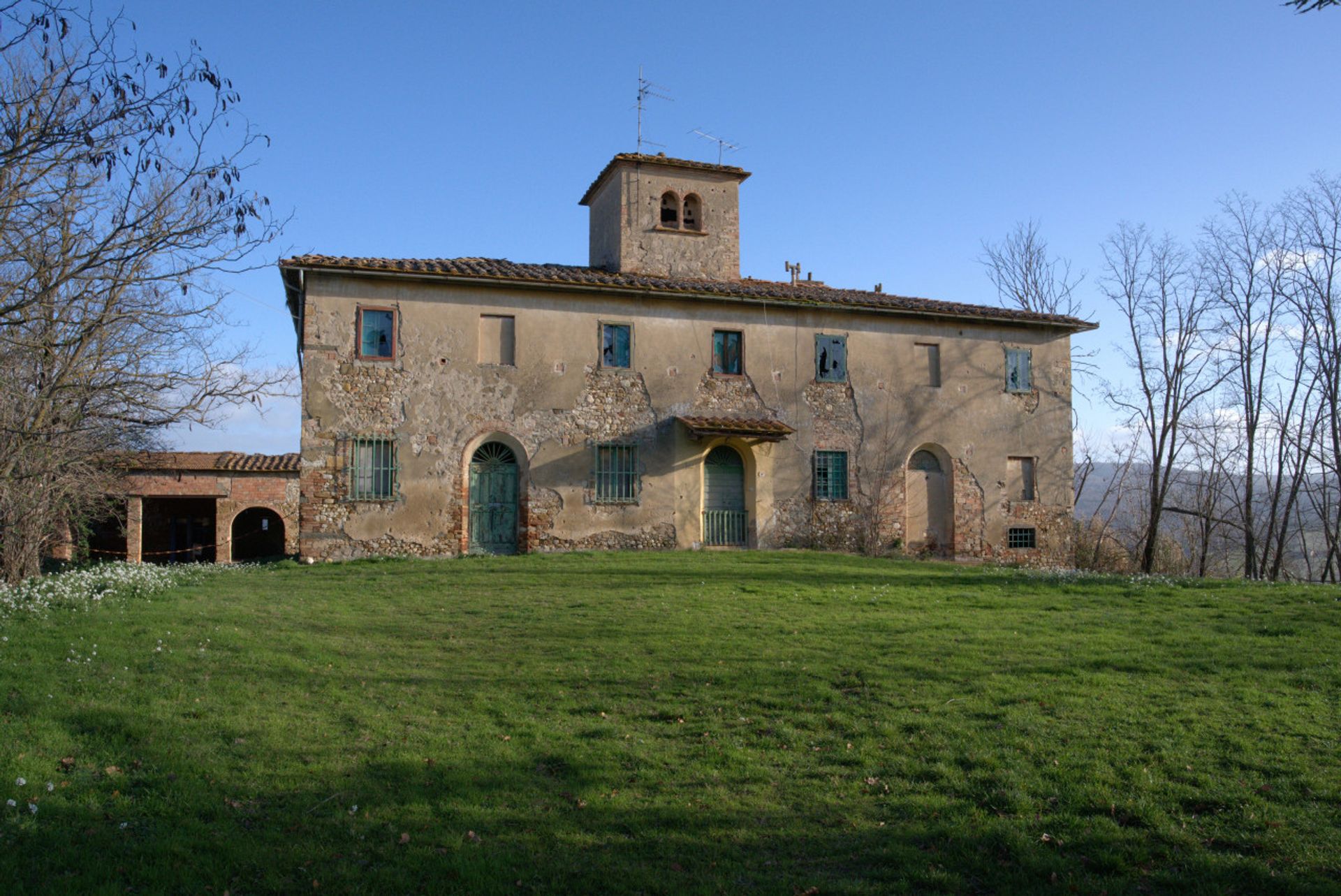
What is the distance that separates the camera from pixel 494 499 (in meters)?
19.2

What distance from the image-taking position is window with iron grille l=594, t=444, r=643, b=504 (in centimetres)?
1959

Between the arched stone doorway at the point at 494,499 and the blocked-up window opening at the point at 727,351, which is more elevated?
the blocked-up window opening at the point at 727,351

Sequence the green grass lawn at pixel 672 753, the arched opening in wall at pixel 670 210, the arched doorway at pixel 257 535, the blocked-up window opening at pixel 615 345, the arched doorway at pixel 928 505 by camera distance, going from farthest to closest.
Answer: the arched doorway at pixel 257 535, the arched opening in wall at pixel 670 210, the arched doorway at pixel 928 505, the blocked-up window opening at pixel 615 345, the green grass lawn at pixel 672 753

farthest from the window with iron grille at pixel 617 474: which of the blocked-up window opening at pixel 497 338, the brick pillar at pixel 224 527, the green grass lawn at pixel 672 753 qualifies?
the brick pillar at pixel 224 527

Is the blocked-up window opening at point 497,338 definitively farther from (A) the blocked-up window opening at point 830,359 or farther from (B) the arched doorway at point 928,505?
(B) the arched doorway at point 928,505

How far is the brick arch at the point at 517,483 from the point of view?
1881cm

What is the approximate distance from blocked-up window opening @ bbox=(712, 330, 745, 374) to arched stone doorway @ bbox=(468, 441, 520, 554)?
522 cm

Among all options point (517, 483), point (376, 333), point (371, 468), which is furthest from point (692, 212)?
point (371, 468)

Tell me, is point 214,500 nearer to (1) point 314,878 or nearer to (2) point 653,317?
(2) point 653,317

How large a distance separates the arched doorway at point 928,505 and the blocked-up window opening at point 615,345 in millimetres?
7629

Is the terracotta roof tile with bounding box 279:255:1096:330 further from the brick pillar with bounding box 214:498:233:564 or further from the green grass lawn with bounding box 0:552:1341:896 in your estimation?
the brick pillar with bounding box 214:498:233:564

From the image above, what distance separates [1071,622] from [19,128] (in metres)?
11.5

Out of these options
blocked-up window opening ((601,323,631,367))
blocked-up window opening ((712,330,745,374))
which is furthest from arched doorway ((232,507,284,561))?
blocked-up window opening ((712,330,745,374))

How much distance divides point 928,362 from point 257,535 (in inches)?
896
